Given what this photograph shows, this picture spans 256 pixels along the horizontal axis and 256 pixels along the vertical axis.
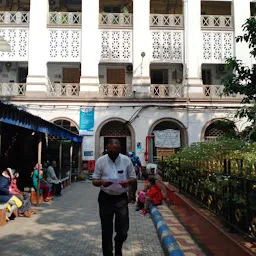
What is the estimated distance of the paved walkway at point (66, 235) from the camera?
17.2 feet

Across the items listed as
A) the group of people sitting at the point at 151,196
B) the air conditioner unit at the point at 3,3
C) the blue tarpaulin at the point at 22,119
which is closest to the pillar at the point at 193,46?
the blue tarpaulin at the point at 22,119

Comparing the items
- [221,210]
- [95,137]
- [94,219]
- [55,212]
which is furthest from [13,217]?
[95,137]

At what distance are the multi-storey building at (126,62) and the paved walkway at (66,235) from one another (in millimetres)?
11087

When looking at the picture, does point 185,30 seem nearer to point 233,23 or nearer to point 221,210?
point 233,23

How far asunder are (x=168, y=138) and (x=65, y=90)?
6.81 metres

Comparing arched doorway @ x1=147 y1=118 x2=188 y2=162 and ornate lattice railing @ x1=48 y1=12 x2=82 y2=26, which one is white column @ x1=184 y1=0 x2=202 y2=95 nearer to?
arched doorway @ x1=147 y1=118 x2=188 y2=162

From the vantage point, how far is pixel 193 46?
20.2 meters

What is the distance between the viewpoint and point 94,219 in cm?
779

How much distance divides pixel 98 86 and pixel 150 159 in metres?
5.31

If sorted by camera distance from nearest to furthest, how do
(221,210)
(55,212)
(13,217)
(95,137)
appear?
1. (221,210)
2. (13,217)
3. (55,212)
4. (95,137)

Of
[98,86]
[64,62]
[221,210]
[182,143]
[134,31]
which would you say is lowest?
[221,210]

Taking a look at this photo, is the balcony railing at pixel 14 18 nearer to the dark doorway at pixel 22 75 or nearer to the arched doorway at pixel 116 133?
the dark doorway at pixel 22 75

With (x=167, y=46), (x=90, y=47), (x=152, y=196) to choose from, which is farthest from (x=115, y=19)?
(x=152, y=196)

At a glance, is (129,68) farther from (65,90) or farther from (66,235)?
(66,235)
